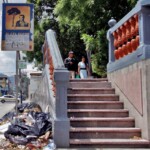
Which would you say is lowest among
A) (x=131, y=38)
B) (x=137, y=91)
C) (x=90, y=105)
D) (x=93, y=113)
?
(x=93, y=113)

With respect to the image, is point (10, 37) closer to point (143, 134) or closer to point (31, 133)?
point (31, 133)

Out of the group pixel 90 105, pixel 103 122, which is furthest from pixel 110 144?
pixel 90 105

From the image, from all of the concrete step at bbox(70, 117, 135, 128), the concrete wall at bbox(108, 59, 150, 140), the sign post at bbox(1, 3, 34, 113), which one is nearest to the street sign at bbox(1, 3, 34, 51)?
the sign post at bbox(1, 3, 34, 113)

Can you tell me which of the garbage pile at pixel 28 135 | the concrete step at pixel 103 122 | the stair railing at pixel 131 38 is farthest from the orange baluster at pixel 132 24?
the garbage pile at pixel 28 135

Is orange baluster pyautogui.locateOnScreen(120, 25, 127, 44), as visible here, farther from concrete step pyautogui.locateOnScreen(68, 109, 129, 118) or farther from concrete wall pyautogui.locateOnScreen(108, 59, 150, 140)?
concrete step pyautogui.locateOnScreen(68, 109, 129, 118)

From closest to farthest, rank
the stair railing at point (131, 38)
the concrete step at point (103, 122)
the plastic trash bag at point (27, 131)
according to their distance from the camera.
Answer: the plastic trash bag at point (27, 131) → the stair railing at point (131, 38) → the concrete step at point (103, 122)

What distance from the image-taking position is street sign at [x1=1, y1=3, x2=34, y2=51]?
23.6 feet

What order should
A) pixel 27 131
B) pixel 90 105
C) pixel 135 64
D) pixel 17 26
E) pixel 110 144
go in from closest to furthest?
1. pixel 110 144
2. pixel 27 131
3. pixel 135 64
4. pixel 17 26
5. pixel 90 105

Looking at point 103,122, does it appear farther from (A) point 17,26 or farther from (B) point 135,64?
(A) point 17,26

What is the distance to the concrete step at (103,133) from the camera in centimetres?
669

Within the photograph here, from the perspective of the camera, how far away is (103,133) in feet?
22.1

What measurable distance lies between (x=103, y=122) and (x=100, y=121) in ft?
0.23

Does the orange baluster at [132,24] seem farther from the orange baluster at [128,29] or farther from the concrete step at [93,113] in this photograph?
the concrete step at [93,113]

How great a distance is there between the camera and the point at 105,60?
12906 millimetres
